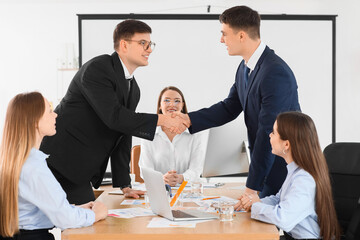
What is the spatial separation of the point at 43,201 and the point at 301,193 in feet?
3.29

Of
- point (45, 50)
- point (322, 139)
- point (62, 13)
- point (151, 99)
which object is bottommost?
point (322, 139)

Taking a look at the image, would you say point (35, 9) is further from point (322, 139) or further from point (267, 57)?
point (267, 57)

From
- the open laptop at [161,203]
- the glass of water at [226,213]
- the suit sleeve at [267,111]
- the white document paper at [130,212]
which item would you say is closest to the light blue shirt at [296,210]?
the glass of water at [226,213]

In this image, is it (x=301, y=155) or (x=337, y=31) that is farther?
(x=337, y=31)

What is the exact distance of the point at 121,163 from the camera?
2.88m

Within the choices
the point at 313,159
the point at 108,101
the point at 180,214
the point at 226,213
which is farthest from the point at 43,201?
the point at 313,159

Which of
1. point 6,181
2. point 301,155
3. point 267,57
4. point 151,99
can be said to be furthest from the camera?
point 151,99

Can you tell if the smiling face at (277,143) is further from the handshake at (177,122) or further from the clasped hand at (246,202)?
the handshake at (177,122)

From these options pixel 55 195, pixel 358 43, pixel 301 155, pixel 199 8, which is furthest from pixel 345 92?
pixel 55 195

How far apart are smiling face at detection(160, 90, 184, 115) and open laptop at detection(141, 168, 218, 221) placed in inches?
70.8

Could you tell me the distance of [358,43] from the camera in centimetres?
604

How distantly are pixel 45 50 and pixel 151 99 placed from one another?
171 cm

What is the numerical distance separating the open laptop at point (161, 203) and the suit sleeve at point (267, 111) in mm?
427

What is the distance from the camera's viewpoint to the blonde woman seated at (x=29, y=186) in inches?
72.4
